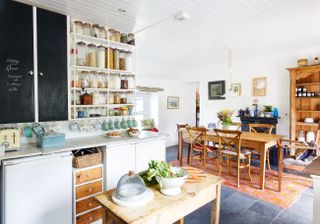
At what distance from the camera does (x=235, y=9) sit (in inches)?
99.0

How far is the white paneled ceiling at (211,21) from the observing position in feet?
7.82

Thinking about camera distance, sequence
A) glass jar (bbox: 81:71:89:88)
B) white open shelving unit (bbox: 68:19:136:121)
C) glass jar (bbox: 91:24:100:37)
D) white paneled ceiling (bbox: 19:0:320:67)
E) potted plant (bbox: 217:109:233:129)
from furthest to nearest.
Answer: potted plant (bbox: 217:109:233:129)
glass jar (bbox: 91:24:100:37)
glass jar (bbox: 81:71:89:88)
white open shelving unit (bbox: 68:19:136:121)
white paneled ceiling (bbox: 19:0:320:67)

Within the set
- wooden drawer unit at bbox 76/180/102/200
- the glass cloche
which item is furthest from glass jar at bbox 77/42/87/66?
the glass cloche

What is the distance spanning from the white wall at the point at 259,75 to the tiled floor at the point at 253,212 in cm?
235

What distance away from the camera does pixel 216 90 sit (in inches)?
237

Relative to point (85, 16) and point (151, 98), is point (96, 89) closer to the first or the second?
point (85, 16)

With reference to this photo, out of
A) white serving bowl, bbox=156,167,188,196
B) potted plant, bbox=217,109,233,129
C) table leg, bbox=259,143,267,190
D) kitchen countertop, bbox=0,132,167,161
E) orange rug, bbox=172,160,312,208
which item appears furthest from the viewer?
potted plant, bbox=217,109,233,129

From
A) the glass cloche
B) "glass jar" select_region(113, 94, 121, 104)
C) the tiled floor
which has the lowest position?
the tiled floor

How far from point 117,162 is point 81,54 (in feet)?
4.79

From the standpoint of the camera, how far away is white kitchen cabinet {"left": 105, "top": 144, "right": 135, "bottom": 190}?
96.4 inches

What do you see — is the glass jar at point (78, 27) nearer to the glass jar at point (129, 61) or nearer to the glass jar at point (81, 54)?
the glass jar at point (81, 54)

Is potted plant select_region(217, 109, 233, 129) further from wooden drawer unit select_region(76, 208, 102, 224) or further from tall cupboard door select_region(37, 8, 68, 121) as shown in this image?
tall cupboard door select_region(37, 8, 68, 121)

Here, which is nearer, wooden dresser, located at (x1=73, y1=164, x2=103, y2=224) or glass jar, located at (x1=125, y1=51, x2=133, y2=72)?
wooden dresser, located at (x1=73, y1=164, x2=103, y2=224)

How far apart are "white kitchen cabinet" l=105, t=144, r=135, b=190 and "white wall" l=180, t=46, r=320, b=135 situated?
377 cm
